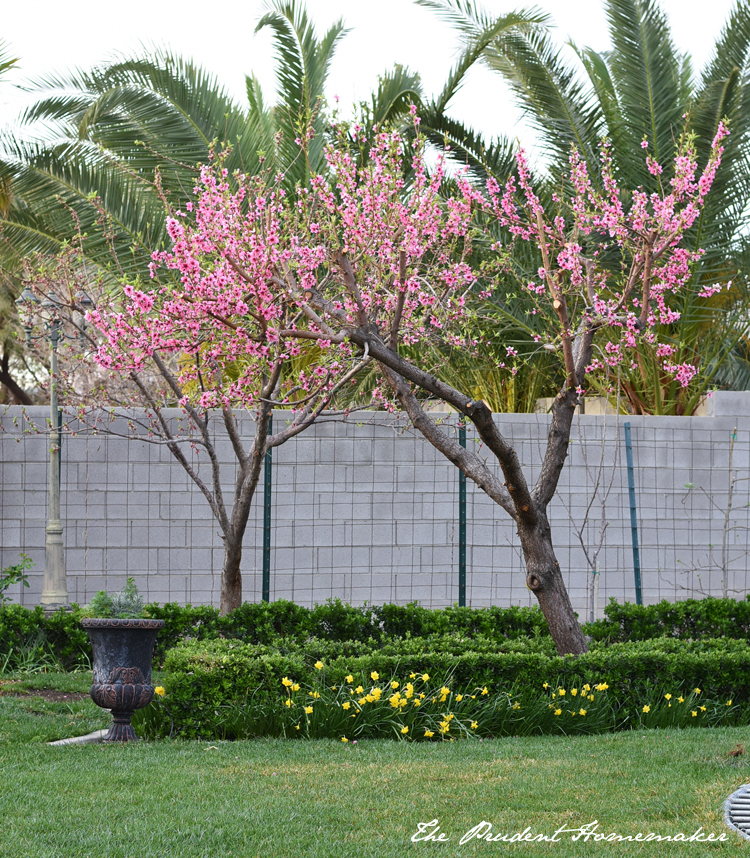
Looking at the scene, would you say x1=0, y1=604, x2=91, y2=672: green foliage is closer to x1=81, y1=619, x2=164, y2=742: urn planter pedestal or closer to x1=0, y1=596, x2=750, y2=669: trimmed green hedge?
x1=0, y1=596, x2=750, y2=669: trimmed green hedge

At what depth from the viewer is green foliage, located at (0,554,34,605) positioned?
8.49 meters

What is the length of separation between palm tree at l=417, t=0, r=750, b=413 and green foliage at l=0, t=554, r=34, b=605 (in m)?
6.70

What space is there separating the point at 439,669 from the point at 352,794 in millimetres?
1822

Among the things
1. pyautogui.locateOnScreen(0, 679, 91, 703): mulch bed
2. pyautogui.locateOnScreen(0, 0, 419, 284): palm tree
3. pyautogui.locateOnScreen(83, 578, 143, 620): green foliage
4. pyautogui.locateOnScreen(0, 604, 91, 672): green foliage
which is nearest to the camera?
pyautogui.locateOnScreen(0, 679, 91, 703): mulch bed

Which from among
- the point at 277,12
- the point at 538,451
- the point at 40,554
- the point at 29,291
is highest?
the point at 277,12

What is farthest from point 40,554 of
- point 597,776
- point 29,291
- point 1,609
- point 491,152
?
point 491,152

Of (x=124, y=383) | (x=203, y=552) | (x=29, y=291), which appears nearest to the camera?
(x=29, y=291)

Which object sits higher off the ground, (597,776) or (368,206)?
(368,206)

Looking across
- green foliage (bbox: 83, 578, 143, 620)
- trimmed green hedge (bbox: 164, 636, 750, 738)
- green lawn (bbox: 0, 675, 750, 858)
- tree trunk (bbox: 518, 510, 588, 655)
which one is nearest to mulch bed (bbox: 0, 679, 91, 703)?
green foliage (bbox: 83, 578, 143, 620)

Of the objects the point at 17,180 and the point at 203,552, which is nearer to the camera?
the point at 203,552

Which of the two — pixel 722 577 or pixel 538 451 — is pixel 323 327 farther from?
pixel 722 577

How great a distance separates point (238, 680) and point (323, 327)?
221cm

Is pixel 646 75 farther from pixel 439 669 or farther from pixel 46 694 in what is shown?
pixel 46 694

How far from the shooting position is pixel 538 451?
34.1ft
